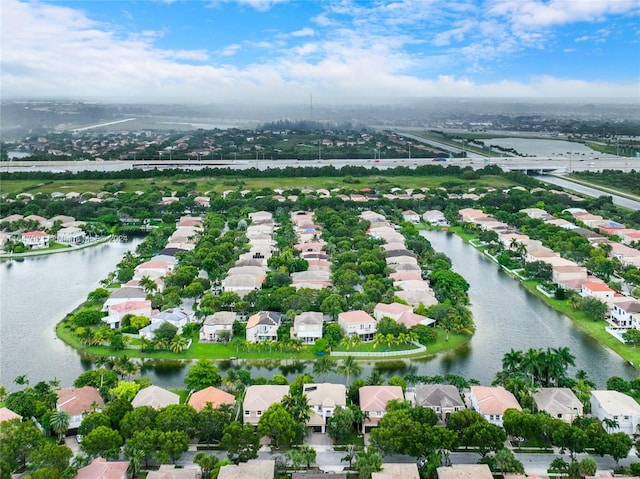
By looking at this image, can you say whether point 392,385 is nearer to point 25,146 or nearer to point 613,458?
point 613,458

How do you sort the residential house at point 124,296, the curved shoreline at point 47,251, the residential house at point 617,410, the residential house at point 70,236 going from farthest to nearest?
the residential house at point 70,236 < the curved shoreline at point 47,251 < the residential house at point 124,296 < the residential house at point 617,410

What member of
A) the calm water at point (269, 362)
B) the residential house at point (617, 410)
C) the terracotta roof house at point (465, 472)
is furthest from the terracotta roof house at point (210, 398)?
the residential house at point (617, 410)

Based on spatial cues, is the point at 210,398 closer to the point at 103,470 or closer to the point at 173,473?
the point at 173,473

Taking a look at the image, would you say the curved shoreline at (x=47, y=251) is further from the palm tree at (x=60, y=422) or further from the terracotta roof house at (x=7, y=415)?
the palm tree at (x=60, y=422)

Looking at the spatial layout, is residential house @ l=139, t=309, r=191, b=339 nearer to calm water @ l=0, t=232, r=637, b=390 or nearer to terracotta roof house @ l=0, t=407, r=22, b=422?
calm water @ l=0, t=232, r=637, b=390

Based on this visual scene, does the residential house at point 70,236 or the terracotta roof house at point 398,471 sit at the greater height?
the terracotta roof house at point 398,471

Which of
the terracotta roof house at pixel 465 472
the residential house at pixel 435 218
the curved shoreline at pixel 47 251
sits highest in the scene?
the terracotta roof house at pixel 465 472

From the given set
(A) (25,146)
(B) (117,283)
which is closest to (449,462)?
(B) (117,283)
